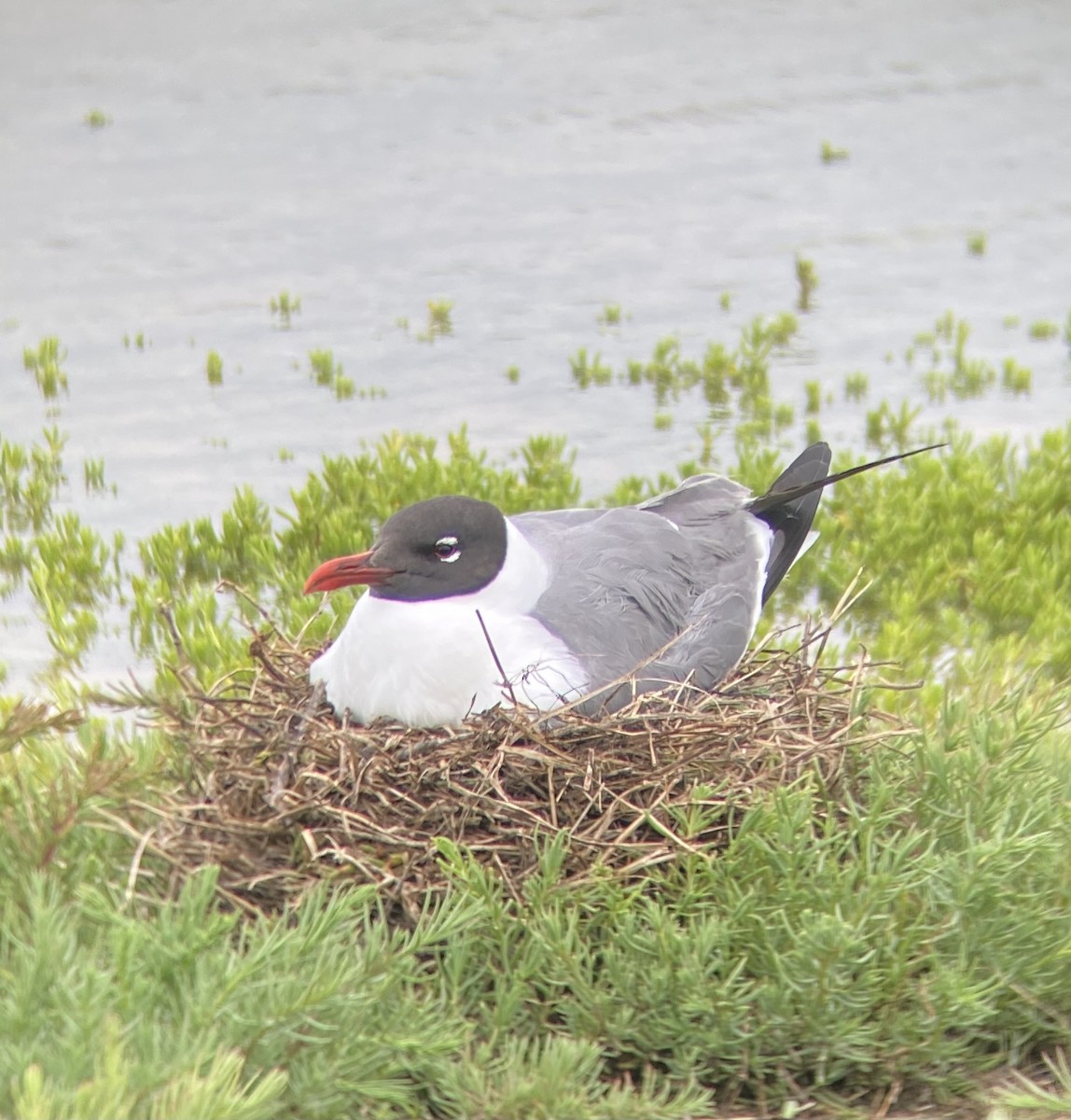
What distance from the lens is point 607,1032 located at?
12.1ft

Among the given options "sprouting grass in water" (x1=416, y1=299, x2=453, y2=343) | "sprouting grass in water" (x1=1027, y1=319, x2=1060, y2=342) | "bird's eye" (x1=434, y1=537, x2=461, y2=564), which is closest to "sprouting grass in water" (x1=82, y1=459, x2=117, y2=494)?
"sprouting grass in water" (x1=416, y1=299, x2=453, y2=343)

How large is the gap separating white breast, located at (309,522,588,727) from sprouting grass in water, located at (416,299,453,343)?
225 inches

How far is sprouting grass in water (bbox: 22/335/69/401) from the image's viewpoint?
902 centimetres

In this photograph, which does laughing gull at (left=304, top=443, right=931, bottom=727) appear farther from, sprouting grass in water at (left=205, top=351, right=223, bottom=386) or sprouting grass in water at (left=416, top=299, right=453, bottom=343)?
sprouting grass in water at (left=416, top=299, right=453, bottom=343)

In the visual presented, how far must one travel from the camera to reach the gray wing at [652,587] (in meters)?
4.48

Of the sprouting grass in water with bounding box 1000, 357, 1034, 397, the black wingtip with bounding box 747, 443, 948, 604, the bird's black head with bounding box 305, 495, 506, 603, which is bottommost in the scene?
the sprouting grass in water with bounding box 1000, 357, 1034, 397

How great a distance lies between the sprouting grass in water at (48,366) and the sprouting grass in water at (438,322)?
2101mm

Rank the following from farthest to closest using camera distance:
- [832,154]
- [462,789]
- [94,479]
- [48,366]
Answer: [832,154] < [48,366] < [94,479] < [462,789]

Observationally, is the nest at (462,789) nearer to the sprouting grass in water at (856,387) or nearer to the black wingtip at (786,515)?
the black wingtip at (786,515)

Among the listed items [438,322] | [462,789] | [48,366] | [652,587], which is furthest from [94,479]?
[462,789]

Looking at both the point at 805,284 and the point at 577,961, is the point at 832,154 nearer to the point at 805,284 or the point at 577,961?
the point at 805,284

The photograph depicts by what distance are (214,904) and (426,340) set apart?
639 centimetres

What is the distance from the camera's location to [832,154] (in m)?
13.1

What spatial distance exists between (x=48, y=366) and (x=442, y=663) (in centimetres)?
557
